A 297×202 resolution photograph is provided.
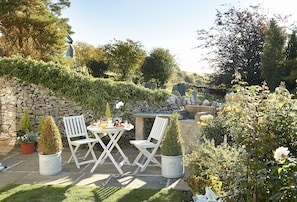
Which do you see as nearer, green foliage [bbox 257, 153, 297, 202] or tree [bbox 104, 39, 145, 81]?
green foliage [bbox 257, 153, 297, 202]

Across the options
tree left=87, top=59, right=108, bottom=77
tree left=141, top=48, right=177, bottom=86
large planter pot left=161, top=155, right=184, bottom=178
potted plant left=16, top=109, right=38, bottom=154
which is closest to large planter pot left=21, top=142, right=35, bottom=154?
potted plant left=16, top=109, right=38, bottom=154

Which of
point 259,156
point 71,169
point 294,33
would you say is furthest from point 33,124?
point 294,33

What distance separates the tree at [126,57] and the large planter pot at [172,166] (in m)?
11.2

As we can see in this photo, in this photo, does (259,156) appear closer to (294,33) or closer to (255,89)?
(255,89)

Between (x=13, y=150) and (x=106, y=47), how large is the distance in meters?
10.4

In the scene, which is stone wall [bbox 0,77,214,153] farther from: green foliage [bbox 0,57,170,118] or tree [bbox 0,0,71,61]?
tree [bbox 0,0,71,61]

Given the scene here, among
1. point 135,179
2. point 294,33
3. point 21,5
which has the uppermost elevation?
point 21,5

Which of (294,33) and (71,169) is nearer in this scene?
(71,169)

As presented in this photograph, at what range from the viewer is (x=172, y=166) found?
4734mm

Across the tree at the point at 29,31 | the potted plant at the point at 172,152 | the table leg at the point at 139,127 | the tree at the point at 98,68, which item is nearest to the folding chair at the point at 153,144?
the potted plant at the point at 172,152

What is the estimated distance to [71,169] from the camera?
544 cm

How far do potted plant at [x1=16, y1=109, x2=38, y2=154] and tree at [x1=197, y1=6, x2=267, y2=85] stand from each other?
853 cm

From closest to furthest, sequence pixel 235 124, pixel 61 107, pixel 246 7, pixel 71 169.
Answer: pixel 235 124 < pixel 71 169 < pixel 61 107 < pixel 246 7

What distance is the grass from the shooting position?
3873 millimetres
